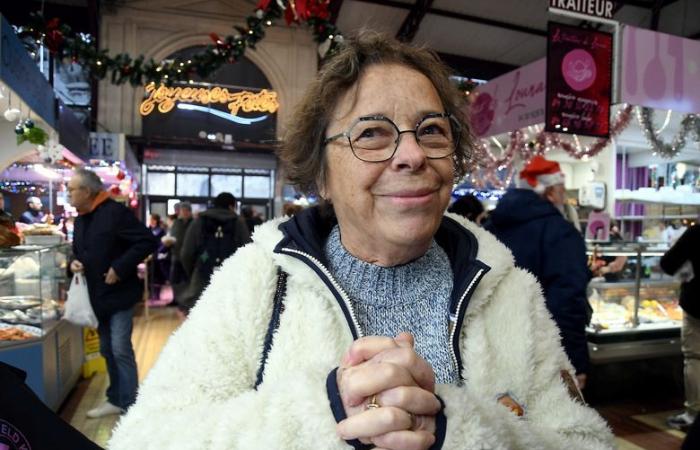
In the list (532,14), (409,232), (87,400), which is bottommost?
(87,400)

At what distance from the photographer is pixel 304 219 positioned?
112cm

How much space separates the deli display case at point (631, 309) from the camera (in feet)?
12.9

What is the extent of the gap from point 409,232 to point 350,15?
435 inches

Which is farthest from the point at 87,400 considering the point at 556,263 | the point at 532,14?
the point at 532,14

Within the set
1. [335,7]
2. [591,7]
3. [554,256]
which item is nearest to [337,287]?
[554,256]

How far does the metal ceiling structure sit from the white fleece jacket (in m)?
9.79

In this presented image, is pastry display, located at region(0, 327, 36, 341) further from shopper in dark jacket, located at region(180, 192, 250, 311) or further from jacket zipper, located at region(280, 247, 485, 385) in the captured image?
jacket zipper, located at region(280, 247, 485, 385)

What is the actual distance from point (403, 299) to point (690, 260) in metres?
3.41

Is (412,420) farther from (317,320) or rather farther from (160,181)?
(160,181)

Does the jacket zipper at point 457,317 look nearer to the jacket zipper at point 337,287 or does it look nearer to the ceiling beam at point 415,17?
the jacket zipper at point 337,287

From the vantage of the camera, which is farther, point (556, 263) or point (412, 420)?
point (556, 263)

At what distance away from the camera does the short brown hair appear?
102 cm

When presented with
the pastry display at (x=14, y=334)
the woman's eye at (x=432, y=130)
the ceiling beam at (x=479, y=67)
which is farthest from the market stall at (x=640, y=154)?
the ceiling beam at (x=479, y=67)

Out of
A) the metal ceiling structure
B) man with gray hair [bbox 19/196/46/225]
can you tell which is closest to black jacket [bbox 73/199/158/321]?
man with gray hair [bbox 19/196/46/225]
